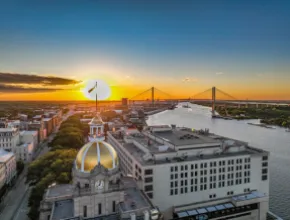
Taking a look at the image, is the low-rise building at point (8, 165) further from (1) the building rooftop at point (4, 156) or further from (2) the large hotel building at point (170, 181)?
(2) the large hotel building at point (170, 181)

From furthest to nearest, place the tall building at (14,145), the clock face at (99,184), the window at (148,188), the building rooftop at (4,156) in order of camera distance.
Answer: the tall building at (14,145) < the building rooftop at (4,156) < the window at (148,188) < the clock face at (99,184)

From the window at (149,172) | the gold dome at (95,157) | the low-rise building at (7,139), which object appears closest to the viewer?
the gold dome at (95,157)

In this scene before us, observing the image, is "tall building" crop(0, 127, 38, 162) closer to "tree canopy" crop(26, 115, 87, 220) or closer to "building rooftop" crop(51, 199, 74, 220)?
"tree canopy" crop(26, 115, 87, 220)

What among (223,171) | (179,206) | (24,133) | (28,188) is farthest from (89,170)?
(24,133)

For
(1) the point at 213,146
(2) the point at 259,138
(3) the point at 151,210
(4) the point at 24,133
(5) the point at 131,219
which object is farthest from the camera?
(2) the point at 259,138

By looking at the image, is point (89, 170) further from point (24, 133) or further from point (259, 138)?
point (259, 138)

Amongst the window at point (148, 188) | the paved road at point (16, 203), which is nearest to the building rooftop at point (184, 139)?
the window at point (148, 188)
